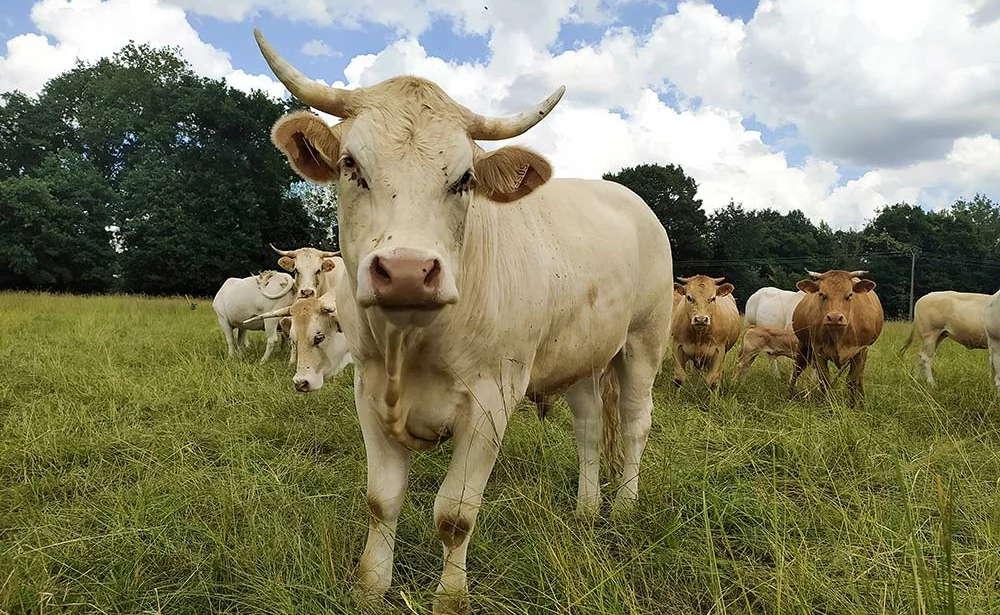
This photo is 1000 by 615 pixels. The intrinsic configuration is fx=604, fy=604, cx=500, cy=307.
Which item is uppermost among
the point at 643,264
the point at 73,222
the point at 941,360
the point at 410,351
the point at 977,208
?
the point at 977,208

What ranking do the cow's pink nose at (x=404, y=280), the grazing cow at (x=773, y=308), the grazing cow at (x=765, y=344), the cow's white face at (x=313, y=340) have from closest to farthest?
the cow's pink nose at (x=404, y=280)
the cow's white face at (x=313, y=340)
the grazing cow at (x=765, y=344)
the grazing cow at (x=773, y=308)

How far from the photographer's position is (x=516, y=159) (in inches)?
93.9

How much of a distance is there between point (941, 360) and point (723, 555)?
449 inches

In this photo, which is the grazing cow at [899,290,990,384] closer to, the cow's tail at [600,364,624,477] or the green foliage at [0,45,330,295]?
the cow's tail at [600,364,624,477]

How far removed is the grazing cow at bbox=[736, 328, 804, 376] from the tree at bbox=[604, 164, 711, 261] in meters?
30.1

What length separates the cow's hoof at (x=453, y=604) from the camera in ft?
7.15

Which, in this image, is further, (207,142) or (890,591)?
(207,142)

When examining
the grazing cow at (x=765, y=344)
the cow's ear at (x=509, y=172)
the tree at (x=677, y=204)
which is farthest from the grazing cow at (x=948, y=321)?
the tree at (x=677, y=204)

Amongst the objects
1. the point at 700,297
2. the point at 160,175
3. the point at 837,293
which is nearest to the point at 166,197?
the point at 160,175

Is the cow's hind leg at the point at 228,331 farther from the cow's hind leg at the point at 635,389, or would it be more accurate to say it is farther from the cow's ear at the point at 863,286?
the cow's ear at the point at 863,286

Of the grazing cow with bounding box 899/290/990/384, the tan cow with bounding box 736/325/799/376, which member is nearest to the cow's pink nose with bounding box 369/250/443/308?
the tan cow with bounding box 736/325/799/376

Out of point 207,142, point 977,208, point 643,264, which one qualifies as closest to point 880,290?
point 977,208

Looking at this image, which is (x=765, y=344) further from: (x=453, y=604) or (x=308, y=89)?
(x=308, y=89)

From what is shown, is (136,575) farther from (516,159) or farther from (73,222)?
(73,222)
